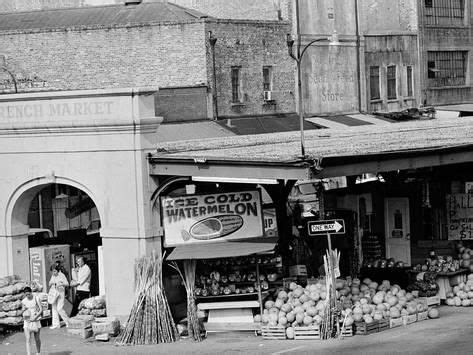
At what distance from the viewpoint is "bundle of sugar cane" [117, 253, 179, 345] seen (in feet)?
79.6

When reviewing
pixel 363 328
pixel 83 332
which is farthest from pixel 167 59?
pixel 363 328

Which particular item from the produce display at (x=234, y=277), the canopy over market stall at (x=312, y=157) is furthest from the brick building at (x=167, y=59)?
the produce display at (x=234, y=277)

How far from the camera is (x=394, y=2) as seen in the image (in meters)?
52.6

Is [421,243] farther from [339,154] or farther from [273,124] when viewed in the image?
[273,124]

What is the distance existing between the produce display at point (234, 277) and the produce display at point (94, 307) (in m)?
2.29

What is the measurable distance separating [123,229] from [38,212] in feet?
42.2

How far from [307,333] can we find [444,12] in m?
33.3

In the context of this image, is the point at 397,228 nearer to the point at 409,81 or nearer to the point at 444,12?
the point at 409,81

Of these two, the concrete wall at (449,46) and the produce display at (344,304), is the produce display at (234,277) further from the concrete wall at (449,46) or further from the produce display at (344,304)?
the concrete wall at (449,46)

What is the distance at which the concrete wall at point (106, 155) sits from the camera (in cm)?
2569

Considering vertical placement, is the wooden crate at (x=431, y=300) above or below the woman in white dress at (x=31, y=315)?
below

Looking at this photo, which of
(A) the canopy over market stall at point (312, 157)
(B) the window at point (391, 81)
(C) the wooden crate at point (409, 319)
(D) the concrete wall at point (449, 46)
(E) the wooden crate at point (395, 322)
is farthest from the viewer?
(D) the concrete wall at point (449, 46)

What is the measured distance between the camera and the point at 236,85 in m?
43.3

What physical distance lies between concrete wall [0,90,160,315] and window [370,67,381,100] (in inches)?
976
